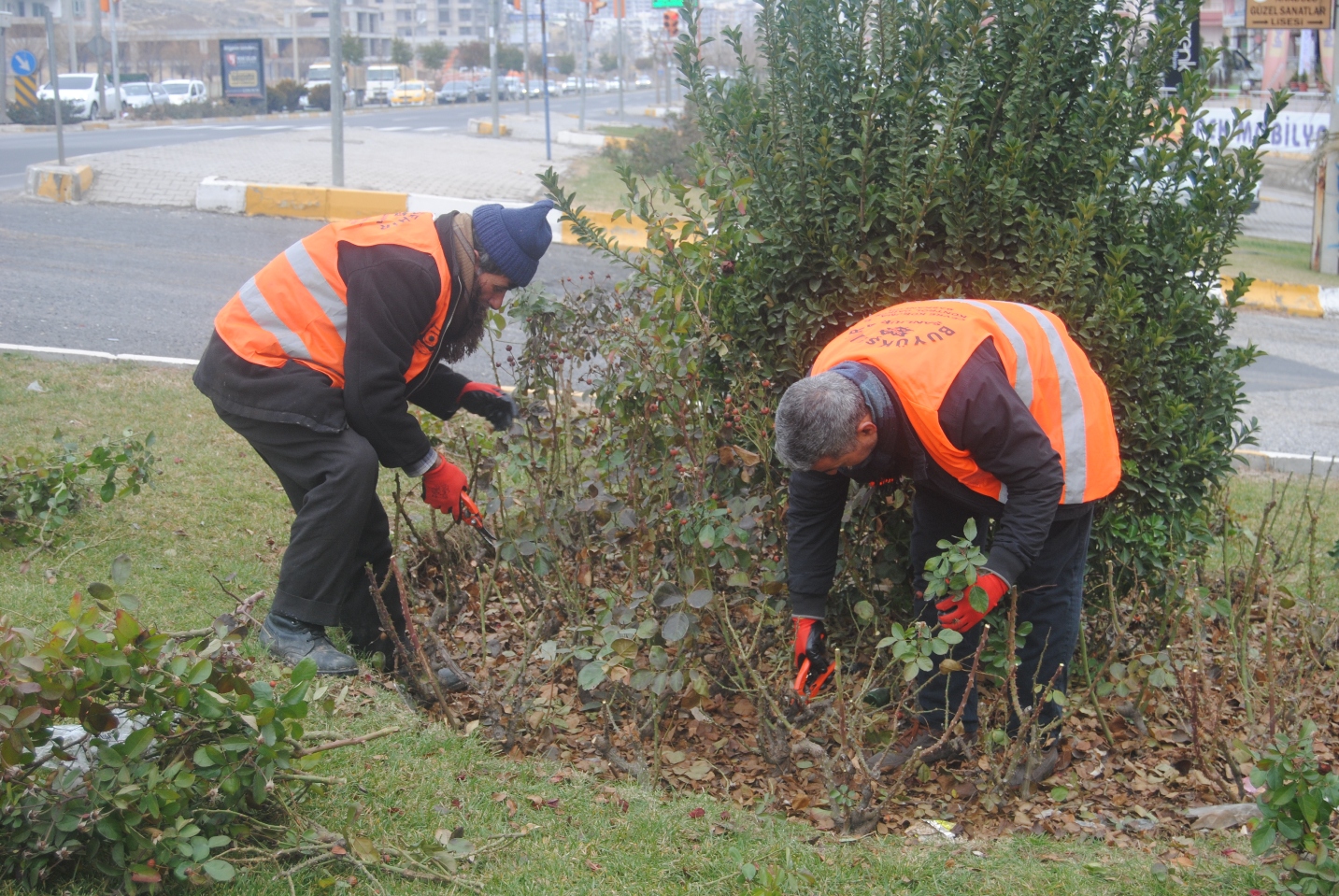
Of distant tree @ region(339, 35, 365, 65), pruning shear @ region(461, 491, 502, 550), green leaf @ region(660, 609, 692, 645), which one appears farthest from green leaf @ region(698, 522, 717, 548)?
distant tree @ region(339, 35, 365, 65)

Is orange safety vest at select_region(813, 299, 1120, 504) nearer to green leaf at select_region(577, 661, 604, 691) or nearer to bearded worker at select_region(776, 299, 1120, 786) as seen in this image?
bearded worker at select_region(776, 299, 1120, 786)

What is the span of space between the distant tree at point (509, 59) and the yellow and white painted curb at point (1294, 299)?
59.6m

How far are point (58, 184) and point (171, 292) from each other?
5610 millimetres

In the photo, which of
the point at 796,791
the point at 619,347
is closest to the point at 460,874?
the point at 796,791

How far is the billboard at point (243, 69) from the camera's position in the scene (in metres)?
35.8

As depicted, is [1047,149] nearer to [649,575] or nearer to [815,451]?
[815,451]

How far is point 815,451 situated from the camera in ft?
9.05

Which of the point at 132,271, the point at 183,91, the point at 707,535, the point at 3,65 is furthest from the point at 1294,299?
the point at 183,91

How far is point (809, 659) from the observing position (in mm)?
3279

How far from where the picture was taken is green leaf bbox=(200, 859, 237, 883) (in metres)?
2.18

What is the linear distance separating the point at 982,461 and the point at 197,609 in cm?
259

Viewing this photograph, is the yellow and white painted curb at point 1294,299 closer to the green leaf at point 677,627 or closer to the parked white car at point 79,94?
the green leaf at point 677,627

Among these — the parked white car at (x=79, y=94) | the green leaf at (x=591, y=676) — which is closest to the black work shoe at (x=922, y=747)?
the green leaf at (x=591, y=676)

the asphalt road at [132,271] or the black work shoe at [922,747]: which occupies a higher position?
the asphalt road at [132,271]
